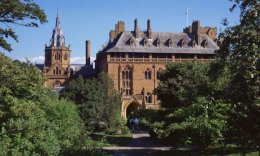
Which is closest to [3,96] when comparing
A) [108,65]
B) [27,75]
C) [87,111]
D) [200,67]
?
[27,75]

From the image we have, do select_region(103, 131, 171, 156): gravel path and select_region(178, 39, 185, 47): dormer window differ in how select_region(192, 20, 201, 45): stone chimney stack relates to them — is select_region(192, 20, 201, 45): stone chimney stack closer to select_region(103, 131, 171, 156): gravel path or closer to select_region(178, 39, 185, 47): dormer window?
select_region(178, 39, 185, 47): dormer window

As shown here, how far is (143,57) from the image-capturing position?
258ft

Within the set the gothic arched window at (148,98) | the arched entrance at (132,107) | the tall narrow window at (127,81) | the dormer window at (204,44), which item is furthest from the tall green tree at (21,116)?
the dormer window at (204,44)

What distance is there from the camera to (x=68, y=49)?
9969 centimetres

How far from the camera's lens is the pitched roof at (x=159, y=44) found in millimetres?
77250

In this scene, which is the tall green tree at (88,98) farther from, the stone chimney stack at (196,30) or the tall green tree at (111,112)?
the stone chimney stack at (196,30)

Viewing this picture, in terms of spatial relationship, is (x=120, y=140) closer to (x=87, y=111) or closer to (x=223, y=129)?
(x=87, y=111)

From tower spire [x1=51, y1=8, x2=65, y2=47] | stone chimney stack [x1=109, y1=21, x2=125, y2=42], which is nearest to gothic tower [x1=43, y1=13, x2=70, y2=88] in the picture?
tower spire [x1=51, y1=8, x2=65, y2=47]

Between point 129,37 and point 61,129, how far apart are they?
175ft

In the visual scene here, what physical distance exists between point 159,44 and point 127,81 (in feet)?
28.3

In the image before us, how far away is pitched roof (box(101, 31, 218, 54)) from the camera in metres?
77.2

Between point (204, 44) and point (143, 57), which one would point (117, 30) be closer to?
point (143, 57)

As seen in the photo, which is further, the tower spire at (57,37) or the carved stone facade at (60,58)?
the tower spire at (57,37)

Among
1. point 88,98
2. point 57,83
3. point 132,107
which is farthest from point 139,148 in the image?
point 57,83
